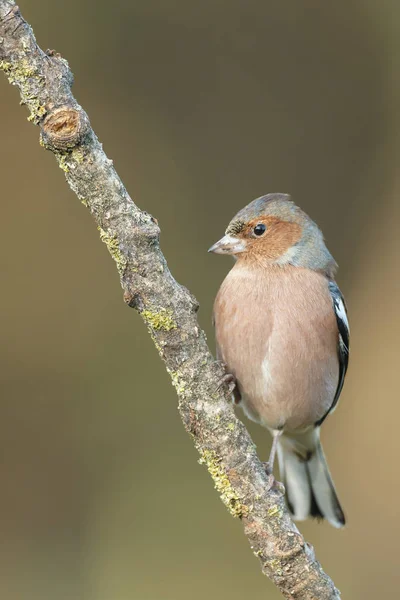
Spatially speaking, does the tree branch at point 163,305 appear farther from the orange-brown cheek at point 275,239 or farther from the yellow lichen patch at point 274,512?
the orange-brown cheek at point 275,239

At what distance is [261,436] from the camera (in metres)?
5.48

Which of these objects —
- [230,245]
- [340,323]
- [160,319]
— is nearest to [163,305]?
[160,319]

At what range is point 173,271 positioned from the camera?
539 centimetres

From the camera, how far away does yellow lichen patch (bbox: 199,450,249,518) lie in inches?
101

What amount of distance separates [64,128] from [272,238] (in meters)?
1.69

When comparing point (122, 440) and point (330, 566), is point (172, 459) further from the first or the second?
point (330, 566)

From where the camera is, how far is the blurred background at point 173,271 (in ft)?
17.4

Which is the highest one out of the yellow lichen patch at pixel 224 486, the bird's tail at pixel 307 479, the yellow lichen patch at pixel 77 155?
the yellow lichen patch at pixel 77 155

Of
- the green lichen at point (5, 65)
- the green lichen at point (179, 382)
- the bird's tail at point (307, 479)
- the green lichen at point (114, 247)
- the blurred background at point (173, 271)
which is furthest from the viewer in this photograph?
the blurred background at point (173, 271)

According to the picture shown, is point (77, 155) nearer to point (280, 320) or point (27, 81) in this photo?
point (27, 81)

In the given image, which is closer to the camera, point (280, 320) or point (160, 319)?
point (160, 319)

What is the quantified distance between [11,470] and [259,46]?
11.6 ft

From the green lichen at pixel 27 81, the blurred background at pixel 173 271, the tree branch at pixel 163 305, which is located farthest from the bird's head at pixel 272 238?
the blurred background at pixel 173 271

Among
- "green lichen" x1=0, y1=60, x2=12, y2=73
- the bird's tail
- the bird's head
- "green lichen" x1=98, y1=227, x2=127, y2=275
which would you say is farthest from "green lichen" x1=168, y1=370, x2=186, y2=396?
the bird's tail
